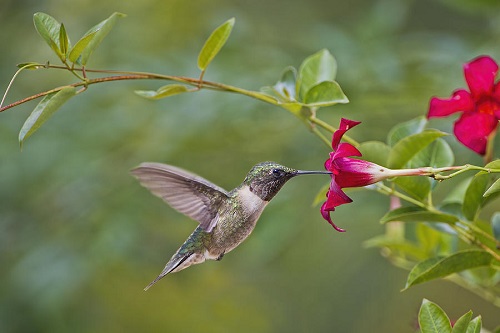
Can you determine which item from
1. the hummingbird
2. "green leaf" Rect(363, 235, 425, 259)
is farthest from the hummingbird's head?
"green leaf" Rect(363, 235, 425, 259)

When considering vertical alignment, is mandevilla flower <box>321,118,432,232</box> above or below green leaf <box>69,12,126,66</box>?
below

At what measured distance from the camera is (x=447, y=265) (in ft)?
4.96

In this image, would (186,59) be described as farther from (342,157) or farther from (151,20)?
(342,157)

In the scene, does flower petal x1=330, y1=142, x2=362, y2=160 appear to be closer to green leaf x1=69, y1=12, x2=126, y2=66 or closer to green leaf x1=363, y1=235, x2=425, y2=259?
green leaf x1=69, y1=12, x2=126, y2=66

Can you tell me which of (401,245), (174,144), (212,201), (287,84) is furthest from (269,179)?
(174,144)

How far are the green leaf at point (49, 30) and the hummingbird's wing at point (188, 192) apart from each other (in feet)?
1.00

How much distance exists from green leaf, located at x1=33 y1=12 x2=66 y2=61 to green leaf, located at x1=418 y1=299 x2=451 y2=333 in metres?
0.80

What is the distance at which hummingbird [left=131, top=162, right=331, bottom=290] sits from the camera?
1.58 metres

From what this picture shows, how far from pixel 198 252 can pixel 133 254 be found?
209cm

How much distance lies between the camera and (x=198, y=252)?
5.59 feet

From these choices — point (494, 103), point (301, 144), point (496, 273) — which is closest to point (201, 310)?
point (301, 144)

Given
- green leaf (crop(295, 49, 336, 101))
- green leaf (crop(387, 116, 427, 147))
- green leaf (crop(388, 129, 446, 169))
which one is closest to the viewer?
green leaf (crop(388, 129, 446, 169))

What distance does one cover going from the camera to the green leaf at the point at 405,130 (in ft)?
5.47

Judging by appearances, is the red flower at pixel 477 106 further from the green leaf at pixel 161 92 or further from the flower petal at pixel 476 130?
the green leaf at pixel 161 92
